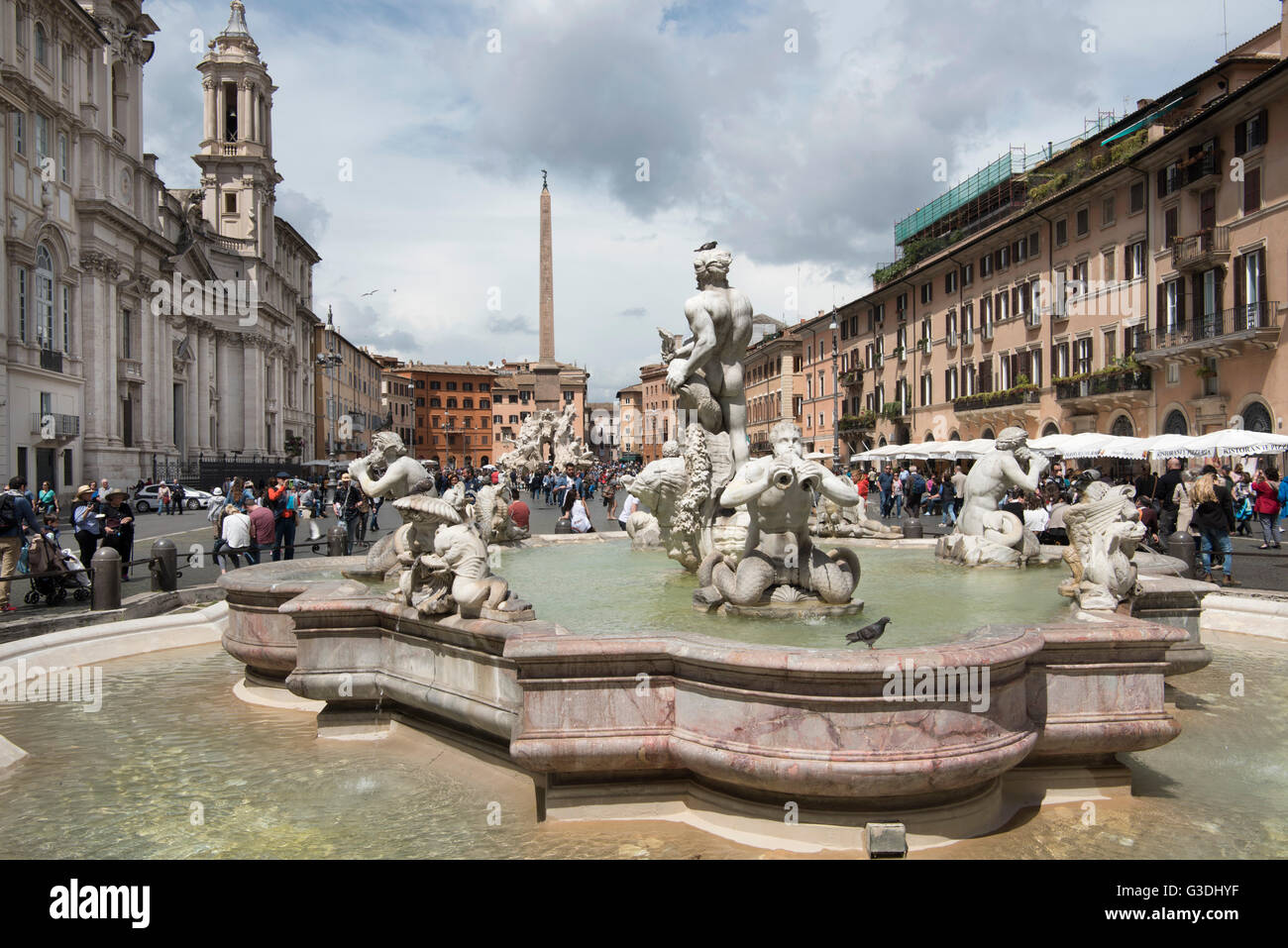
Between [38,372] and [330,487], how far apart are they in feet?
38.0

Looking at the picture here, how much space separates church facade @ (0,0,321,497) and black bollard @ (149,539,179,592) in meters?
22.3

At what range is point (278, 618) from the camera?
6.28 metres

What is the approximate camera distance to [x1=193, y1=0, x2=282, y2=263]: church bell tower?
195 ft

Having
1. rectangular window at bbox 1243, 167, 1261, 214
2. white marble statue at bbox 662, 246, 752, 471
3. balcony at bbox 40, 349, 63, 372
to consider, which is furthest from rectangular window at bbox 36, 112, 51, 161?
rectangular window at bbox 1243, 167, 1261, 214

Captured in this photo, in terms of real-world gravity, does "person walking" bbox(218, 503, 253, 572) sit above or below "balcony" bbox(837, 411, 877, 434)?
below

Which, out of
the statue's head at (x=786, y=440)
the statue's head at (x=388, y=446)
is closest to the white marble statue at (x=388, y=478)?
the statue's head at (x=388, y=446)

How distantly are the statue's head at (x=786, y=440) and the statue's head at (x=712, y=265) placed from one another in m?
3.09

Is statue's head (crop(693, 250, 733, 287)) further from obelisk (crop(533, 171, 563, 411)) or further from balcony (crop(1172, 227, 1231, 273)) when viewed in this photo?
obelisk (crop(533, 171, 563, 411))

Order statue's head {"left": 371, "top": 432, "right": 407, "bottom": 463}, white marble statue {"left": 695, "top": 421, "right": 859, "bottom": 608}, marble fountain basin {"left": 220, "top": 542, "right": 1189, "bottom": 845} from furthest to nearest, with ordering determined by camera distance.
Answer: statue's head {"left": 371, "top": 432, "right": 407, "bottom": 463} → white marble statue {"left": 695, "top": 421, "right": 859, "bottom": 608} → marble fountain basin {"left": 220, "top": 542, "right": 1189, "bottom": 845}

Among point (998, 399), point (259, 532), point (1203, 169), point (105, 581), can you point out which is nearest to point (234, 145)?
point (998, 399)

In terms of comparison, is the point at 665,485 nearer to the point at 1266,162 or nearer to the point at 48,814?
the point at 48,814

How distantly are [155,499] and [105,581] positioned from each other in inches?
1076
